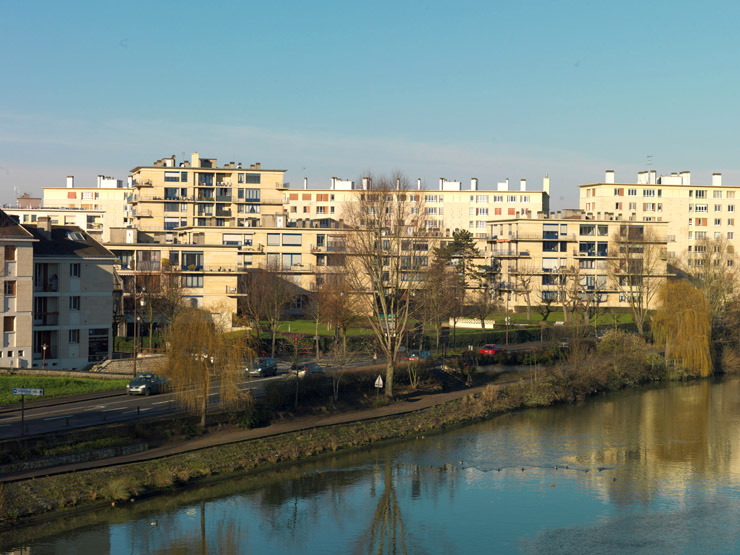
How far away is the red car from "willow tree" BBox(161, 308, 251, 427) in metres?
29.5

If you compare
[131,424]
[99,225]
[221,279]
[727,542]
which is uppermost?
Answer: [99,225]

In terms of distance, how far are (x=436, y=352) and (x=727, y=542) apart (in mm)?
35865

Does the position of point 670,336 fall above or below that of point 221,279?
below

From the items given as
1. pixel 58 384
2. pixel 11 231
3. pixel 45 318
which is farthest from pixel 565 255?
pixel 58 384

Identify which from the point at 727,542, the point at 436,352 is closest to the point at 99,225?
the point at 436,352

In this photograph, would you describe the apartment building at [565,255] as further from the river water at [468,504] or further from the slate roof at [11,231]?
the slate roof at [11,231]

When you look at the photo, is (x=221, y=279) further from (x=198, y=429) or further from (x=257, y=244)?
(x=198, y=429)

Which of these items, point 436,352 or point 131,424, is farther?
point 436,352

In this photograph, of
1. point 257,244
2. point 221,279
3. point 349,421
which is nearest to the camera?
point 349,421

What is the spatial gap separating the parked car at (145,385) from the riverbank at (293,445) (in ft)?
27.5

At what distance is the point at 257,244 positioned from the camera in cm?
9025

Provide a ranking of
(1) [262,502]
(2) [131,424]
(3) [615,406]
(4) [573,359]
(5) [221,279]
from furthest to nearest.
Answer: (5) [221,279] → (4) [573,359] → (3) [615,406] → (2) [131,424] → (1) [262,502]

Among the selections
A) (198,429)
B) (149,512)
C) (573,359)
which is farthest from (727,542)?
(573,359)

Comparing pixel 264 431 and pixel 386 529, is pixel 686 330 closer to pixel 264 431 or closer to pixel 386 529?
pixel 264 431
